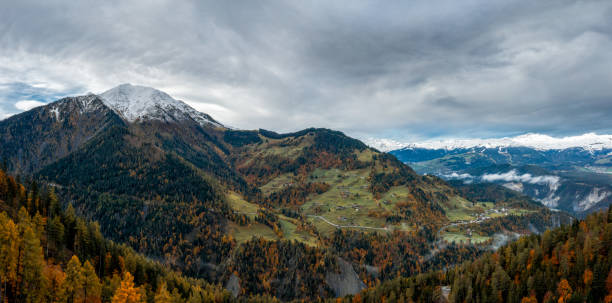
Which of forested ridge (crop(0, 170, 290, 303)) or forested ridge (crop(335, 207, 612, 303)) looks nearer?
forested ridge (crop(0, 170, 290, 303))

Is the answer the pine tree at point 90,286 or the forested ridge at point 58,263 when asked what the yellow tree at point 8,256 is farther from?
the pine tree at point 90,286

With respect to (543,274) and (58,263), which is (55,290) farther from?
(543,274)

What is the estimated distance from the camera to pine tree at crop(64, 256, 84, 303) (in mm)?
53281

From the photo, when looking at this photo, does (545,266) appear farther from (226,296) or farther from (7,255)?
(7,255)

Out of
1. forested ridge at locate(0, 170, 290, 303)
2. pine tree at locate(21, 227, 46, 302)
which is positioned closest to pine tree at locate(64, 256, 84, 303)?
forested ridge at locate(0, 170, 290, 303)

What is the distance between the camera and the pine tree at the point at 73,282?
5328 cm

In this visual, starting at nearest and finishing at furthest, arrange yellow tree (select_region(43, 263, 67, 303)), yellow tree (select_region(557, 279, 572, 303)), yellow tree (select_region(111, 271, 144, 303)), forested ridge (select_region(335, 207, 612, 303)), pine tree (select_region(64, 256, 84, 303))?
yellow tree (select_region(43, 263, 67, 303))
pine tree (select_region(64, 256, 84, 303))
yellow tree (select_region(111, 271, 144, 303))
yellow tree (select_region(557, 279, 572, 303))
forested ridge (select_region(335, 207, 612, 303))

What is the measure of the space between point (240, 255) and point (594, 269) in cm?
18838

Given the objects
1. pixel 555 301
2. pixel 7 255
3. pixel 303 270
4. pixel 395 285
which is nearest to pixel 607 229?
pixel 555 301

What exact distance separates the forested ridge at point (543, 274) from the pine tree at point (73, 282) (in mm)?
94482

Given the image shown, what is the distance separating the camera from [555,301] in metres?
69.2

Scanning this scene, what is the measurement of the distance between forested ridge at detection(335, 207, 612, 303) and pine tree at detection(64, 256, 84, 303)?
94482 mm

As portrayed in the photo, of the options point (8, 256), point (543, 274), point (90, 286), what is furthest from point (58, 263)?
point (543, 274)

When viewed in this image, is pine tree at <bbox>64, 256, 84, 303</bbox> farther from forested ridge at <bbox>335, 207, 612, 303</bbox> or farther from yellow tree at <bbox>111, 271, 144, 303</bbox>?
forested ridge at <bbox>335, 207, 612, 303</bbox>
